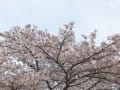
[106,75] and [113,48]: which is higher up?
[113,48]

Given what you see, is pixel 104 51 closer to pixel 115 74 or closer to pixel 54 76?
pixel 115 74

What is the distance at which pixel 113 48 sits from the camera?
29.5ft

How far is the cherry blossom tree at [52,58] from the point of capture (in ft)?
29.8

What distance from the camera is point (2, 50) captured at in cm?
1027

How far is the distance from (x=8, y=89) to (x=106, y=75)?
3280mm

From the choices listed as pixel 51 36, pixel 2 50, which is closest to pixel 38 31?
pixel 51 36

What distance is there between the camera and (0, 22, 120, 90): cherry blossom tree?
29.8ft

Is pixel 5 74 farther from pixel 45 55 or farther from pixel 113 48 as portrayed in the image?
pixel 113 48

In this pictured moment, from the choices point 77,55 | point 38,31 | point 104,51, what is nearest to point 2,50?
point 38,31

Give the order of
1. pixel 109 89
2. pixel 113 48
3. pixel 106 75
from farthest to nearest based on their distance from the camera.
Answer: pixel 109 89 → pixel 106 75 → pixel 113 48

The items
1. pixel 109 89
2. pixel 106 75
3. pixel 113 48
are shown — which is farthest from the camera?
pixel 109 89

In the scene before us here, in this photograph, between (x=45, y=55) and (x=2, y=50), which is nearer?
(x=45, y=55)

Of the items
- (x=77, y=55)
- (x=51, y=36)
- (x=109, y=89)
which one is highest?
(x=51, y=36)

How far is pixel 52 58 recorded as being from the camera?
9438 millimetres
